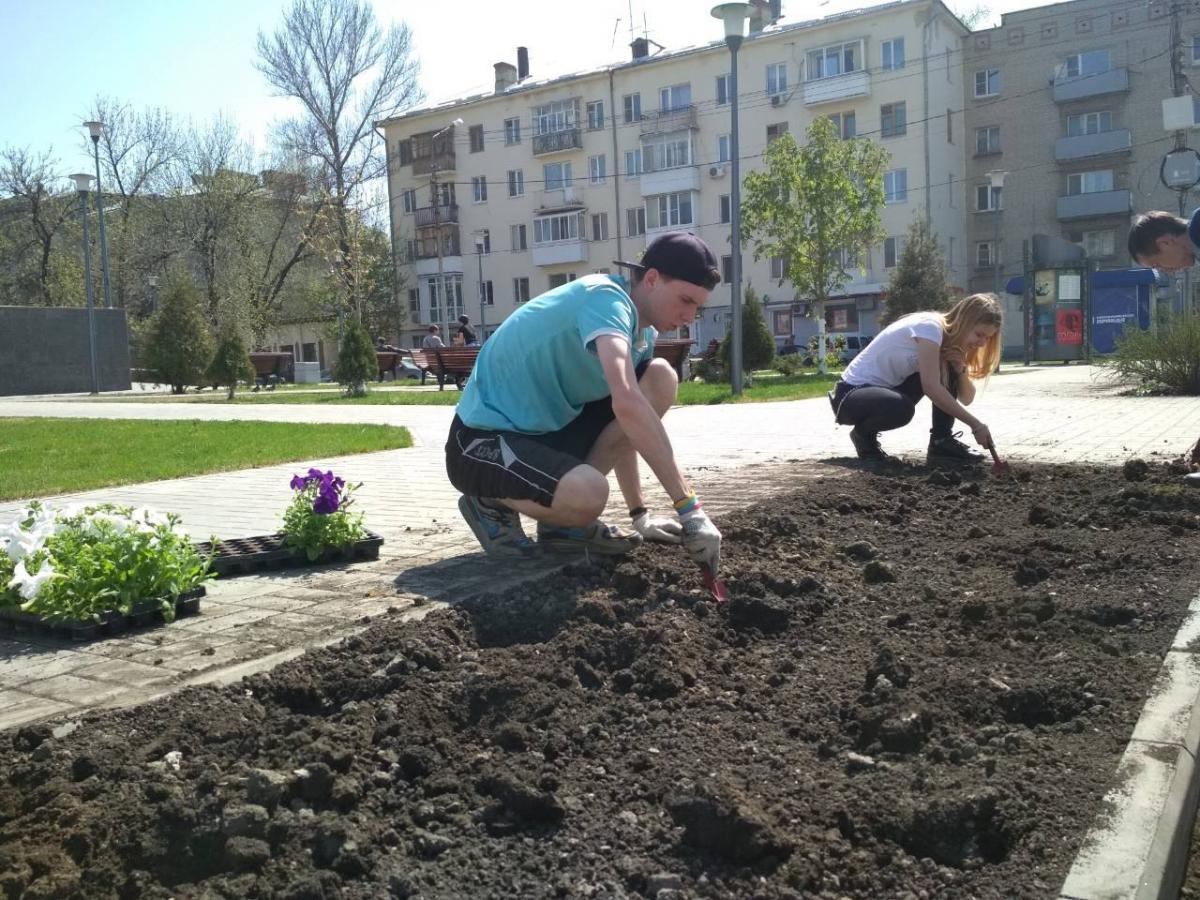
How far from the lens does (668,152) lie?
47.2 metres

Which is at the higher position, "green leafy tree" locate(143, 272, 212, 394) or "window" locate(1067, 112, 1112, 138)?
"window" locate(1067, 112, 1112, 138)

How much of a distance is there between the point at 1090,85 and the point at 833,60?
11.2 metres

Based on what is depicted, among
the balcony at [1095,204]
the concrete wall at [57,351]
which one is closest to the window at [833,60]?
the balcony at [1095,204]

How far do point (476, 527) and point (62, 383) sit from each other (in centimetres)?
3060

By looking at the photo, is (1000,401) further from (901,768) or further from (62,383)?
(62,383)

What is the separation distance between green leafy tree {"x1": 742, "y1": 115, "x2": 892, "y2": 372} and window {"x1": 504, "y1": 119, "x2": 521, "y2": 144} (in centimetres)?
2672

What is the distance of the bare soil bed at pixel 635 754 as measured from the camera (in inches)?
73.3

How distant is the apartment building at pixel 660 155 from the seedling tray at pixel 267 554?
113 feet

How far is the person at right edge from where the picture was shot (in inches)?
260

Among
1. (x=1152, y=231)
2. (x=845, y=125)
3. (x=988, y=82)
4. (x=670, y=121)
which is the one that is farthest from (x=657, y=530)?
(x=988, y=82)

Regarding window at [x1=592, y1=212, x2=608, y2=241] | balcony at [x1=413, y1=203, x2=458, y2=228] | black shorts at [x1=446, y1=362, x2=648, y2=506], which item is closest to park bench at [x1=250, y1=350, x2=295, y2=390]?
window at [x1=592, y1=212, x2=608, y2=241]

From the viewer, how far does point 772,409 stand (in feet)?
44.3

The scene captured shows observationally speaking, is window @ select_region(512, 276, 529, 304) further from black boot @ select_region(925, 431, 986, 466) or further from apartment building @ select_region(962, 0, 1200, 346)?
black boot @ select_region(925, 431, 986, 466)

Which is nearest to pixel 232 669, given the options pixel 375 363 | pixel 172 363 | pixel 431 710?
pixel 431 710
